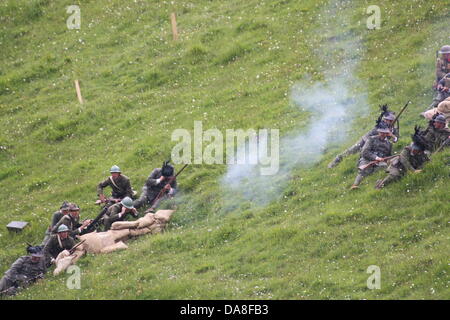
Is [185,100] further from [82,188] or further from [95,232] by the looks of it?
[95,232]

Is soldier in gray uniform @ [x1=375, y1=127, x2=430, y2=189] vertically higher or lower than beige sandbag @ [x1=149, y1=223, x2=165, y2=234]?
higher

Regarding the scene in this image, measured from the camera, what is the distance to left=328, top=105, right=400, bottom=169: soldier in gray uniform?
90.3 feet

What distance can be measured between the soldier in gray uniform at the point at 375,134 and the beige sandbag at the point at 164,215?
5850mm

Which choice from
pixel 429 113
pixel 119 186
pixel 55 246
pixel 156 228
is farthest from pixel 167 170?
pixel 429 113

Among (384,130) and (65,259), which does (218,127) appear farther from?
(65,259)

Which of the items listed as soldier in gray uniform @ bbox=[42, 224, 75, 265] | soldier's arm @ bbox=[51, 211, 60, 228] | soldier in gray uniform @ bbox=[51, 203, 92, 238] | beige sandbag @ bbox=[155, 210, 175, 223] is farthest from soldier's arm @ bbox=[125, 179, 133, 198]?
soldier in gray uniform @ bbox=[42, 224, 75, 265]

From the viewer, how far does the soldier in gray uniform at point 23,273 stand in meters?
26.8

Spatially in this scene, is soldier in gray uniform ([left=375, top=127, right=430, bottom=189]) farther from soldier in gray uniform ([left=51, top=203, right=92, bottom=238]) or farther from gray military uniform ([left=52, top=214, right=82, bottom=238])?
gray military uniform ([left=52, top=214, right=82, bottom=238])

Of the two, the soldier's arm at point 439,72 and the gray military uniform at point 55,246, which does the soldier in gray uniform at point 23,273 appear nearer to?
the gray military uniform at point 55,246

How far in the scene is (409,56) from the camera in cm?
3456

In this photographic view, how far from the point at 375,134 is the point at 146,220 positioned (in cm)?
834

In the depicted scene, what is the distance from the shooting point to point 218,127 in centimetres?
3419

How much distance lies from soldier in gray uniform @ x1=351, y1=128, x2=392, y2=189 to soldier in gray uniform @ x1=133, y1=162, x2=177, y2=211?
717 cm

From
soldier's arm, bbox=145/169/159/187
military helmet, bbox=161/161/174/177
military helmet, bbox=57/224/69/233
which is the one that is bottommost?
military helmet, bbox=57/224/69/233
